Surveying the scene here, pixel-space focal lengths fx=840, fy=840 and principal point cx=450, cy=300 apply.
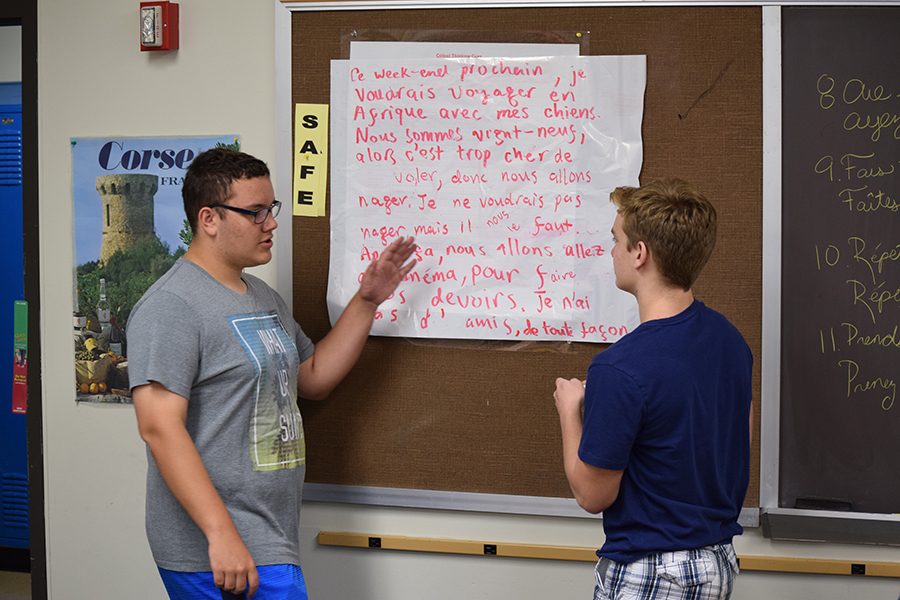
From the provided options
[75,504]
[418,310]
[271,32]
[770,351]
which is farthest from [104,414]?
[770,351]

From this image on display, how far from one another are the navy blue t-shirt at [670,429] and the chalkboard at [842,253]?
0.58 metres

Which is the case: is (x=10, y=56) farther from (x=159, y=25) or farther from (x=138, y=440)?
(x=138, y=440)

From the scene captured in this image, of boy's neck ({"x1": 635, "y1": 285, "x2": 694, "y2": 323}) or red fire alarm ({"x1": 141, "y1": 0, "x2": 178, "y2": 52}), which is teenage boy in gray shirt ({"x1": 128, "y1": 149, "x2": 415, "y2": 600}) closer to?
red fire alarm ({"x1": 141, "y1": 0, "x2": 178, "y2": 52})

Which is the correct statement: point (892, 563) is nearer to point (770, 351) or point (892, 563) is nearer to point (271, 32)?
point (770, 351)

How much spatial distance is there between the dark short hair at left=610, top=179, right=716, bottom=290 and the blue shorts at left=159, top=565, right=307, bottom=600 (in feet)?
3.00

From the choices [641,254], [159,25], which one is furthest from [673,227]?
[159,25]

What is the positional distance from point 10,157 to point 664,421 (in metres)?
3.08

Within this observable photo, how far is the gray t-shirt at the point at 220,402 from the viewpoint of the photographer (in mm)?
1523

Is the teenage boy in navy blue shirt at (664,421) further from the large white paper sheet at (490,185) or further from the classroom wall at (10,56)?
the classroom wall at (10,56)

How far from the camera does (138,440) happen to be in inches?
86.0

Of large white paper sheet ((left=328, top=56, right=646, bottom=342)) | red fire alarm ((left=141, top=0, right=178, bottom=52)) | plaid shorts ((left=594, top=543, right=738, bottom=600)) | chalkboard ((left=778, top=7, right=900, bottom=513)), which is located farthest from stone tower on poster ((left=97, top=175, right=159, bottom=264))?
chalkboard ((left=778, top=7, right=900, bottom=513))

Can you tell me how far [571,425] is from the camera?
56.6 inches

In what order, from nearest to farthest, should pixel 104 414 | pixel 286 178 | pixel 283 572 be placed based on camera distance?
1. pixel 283 572
2. pixel 286 178
3. pixel 104 414

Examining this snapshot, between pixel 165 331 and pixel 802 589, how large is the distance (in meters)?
1.53
